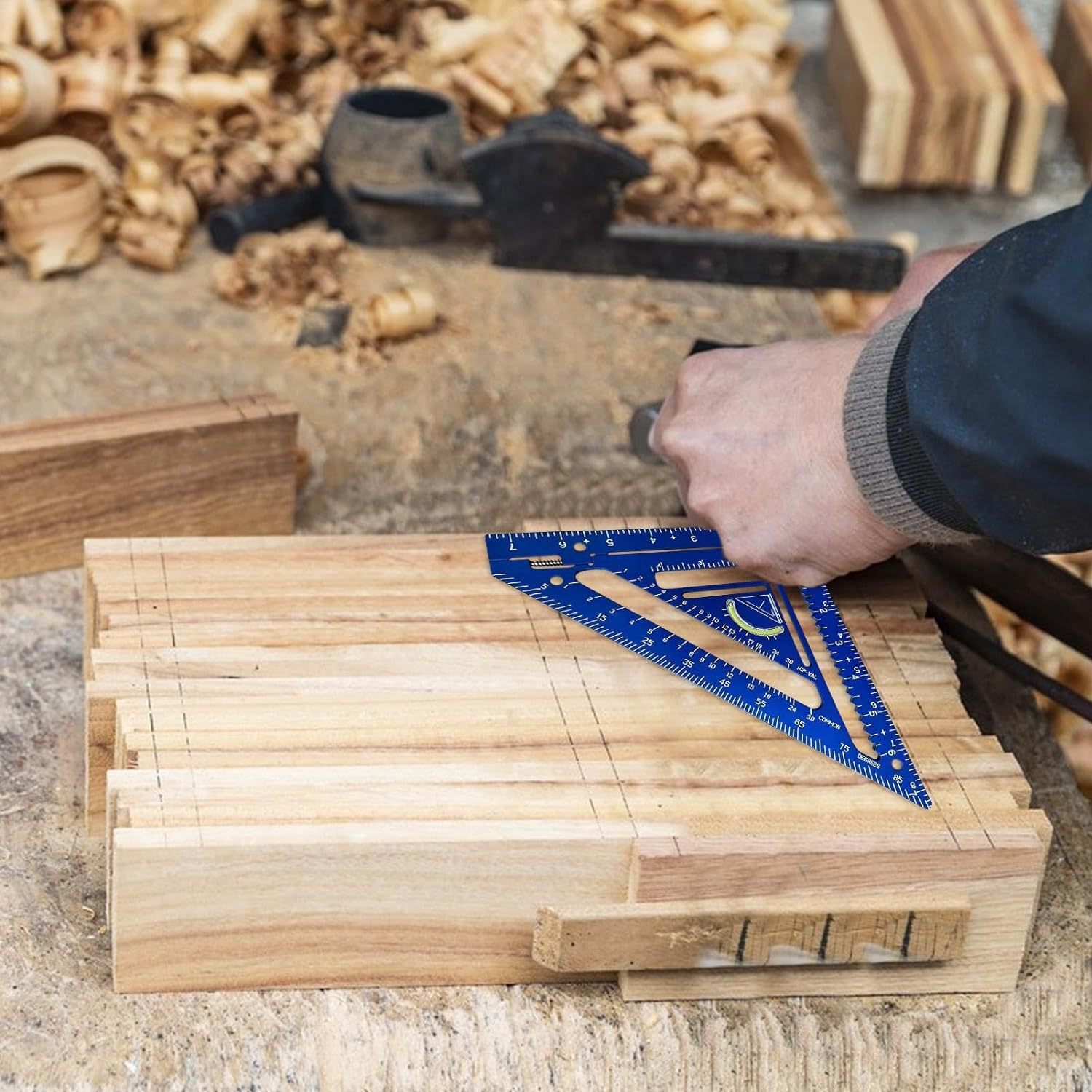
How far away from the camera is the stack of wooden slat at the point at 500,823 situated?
1260mm

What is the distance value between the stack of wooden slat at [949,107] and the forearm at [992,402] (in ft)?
7.13

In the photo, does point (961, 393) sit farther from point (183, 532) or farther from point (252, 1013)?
point (183, 532)

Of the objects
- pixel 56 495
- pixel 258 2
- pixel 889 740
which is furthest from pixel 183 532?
pixel 258 2

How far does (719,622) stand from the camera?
1.55 m

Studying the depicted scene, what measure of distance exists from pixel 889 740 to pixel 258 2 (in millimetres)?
2177

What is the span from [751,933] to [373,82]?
2.17m

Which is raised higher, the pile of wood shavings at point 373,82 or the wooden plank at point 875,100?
the pile of wood shavings at point 373,82

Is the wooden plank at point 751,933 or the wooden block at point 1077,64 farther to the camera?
the wooden block at point 1077,64

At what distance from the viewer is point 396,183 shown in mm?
2650

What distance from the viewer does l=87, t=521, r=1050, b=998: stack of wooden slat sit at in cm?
126

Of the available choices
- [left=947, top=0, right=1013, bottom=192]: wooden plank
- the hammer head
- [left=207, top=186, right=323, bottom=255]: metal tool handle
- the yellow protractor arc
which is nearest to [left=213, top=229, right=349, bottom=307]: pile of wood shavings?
[left=207, top=186, right=323, bottom=255]: metal tool handle

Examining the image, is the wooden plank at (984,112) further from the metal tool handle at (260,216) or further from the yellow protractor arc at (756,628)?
the yellow protractor arc at (756,628)

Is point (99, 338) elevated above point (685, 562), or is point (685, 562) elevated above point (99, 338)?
point (685, 562)

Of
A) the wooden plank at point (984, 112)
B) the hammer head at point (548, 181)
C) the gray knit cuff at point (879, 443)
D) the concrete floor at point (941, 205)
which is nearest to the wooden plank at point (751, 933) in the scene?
the gray knit cuff at point (879, 443)
